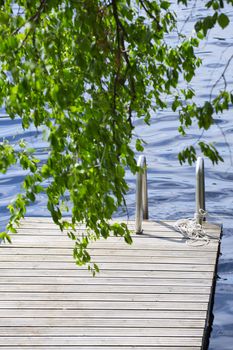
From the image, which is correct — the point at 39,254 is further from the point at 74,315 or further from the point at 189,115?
the point at 189,115

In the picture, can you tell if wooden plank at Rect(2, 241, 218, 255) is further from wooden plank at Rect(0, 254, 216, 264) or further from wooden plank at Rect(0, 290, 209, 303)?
wooden plank at Rect(0, 290, 209, 303)

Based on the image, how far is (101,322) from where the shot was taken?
22.7ft

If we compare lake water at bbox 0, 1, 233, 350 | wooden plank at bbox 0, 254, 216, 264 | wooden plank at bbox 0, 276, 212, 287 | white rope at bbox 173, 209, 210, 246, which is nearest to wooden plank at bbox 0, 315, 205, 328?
wooden plank at bbox 0, 276, 212, 287

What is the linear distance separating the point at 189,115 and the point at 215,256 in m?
4.07

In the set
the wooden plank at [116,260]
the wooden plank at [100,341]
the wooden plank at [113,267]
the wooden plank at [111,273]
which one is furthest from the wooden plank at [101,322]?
the wooden plank at [116,260]

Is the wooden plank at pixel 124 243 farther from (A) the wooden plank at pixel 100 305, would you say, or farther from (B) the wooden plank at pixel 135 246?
(A) the wooden plank at pixel 100 305

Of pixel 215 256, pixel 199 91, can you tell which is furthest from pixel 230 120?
pixel 215 256

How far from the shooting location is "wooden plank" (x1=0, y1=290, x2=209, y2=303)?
24.1 ft

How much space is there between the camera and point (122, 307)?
7.20m

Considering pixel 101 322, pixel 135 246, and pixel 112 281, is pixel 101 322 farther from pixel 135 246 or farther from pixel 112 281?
pixel 135 246

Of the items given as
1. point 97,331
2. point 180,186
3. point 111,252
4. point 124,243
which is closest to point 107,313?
point 97,331

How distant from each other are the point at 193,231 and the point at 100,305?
1836 mm

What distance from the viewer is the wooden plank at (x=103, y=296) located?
7.36 m

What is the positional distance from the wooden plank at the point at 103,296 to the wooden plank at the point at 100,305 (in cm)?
6
